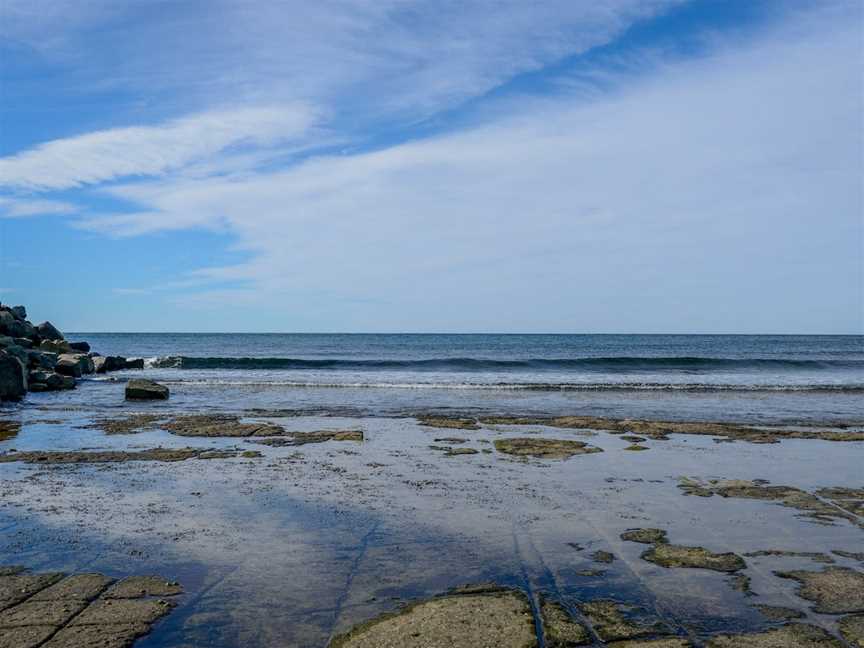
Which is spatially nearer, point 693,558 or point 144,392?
point 693,558

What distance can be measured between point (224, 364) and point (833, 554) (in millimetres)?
44633

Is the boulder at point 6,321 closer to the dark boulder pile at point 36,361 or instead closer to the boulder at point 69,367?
the dark boulder pile at point 36,361

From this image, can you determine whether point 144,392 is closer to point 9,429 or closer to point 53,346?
point 9,429

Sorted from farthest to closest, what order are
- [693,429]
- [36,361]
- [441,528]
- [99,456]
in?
[36,361]
[693,429]
[99,456]
[441,528]

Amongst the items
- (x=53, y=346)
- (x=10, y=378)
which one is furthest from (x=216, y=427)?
(x=53, y=346)

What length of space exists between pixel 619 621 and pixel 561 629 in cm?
45

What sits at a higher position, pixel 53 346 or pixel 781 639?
pixel 53 346

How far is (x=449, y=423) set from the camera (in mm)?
15609

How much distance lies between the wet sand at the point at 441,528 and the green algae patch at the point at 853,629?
0.03m

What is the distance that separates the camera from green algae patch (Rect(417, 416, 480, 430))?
15.1 m

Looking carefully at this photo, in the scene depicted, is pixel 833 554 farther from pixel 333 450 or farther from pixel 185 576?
pixel 333 450

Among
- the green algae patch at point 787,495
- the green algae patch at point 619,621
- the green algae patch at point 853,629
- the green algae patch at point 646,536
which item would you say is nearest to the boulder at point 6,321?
the green algae patch at point 787,495

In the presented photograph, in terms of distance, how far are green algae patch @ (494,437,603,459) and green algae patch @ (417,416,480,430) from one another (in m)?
2.12

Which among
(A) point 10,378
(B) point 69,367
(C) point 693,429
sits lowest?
(C) point 693,429
